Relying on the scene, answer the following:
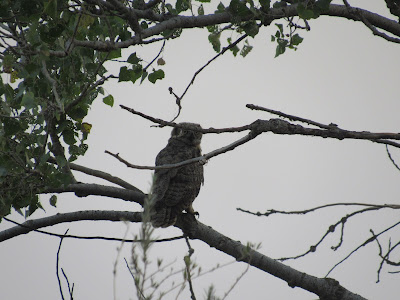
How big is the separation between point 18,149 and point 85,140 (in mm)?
559

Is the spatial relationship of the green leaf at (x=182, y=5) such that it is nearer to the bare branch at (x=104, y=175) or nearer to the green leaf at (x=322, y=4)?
the green leaf at (x=322, y=4)

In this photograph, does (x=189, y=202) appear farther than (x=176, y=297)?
Yes

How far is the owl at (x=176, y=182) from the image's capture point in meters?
6.37

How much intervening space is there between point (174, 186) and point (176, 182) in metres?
0.07

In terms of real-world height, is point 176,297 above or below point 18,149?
below

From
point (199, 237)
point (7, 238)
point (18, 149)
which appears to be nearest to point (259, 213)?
point (18, 149)

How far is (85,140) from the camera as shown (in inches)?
162

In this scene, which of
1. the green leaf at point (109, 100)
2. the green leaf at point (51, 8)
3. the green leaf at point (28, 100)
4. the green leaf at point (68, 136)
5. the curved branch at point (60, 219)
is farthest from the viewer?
the curved branch at point (60, 219)

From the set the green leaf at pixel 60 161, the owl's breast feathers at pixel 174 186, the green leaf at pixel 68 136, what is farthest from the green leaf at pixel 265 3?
the owl's breast feathers at pixel 174 186

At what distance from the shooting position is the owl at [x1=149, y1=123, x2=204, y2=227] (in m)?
6.37

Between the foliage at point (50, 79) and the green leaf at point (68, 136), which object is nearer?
the foliage at point (50, 79)

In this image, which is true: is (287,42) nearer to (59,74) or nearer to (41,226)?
(59,74)

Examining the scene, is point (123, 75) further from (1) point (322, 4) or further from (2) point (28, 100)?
(1) point (322, 4)

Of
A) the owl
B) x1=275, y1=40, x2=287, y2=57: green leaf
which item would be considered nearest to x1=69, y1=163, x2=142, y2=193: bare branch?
the owl
